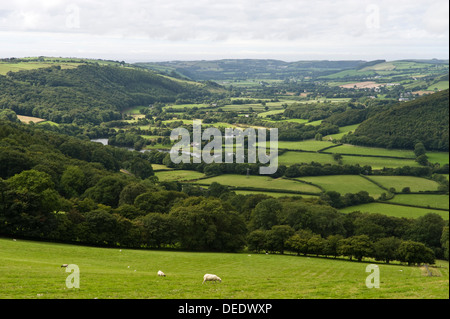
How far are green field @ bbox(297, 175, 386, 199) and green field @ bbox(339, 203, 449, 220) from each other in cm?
502

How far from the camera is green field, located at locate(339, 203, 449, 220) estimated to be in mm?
69188

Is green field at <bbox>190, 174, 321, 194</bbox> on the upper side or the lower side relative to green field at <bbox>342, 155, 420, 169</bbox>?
lower

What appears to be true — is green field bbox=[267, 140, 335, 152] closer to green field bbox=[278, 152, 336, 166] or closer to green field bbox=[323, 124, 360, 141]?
green field bbox=[278, 152, 336, 166]

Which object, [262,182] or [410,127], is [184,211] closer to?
[262,182]

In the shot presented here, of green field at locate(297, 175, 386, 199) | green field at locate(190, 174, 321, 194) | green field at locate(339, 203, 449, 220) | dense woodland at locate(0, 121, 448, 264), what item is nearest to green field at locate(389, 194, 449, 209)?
green field at locate(339, 203, 449, 220)

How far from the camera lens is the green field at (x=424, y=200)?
241ft

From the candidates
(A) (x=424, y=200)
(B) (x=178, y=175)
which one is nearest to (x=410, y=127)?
(A) (x=424, y=200)

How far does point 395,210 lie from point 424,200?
826 cm

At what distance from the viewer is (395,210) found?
234ft

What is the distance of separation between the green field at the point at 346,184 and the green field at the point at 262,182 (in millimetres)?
3343

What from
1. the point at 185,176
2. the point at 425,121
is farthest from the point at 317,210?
the point at 425,121

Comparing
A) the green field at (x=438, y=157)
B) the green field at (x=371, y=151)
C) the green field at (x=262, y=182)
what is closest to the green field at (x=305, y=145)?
the green field at (x=371, y=151)

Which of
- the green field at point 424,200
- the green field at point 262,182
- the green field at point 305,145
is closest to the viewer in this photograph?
the green field at point 424,200

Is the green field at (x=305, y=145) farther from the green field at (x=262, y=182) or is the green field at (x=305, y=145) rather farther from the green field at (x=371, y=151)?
the green field at (x=262, y=182)
